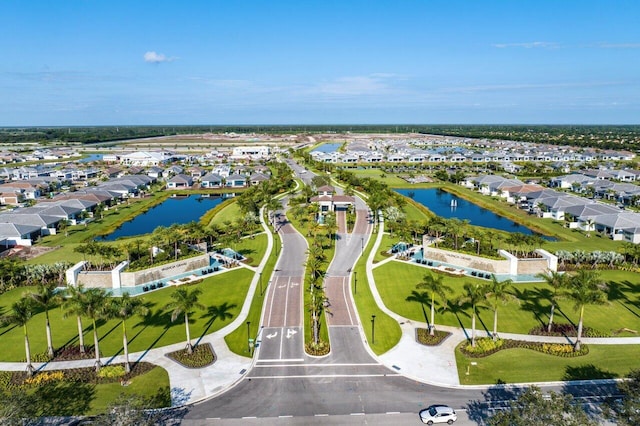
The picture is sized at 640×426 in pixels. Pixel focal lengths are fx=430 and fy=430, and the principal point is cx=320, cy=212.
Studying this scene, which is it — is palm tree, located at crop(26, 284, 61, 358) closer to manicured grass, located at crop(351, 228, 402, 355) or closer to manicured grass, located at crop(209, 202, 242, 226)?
manicured grass, located at crop(351, 228, 402, 355)

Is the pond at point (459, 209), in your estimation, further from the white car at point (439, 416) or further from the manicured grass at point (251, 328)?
the white car at point (439, 416)

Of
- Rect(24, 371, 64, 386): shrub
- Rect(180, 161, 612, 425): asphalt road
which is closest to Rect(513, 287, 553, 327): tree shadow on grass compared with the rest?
Rect(180, 161, 612, 425): asphalt road

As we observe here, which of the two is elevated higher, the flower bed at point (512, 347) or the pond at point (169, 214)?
the pond at point (169, 214)

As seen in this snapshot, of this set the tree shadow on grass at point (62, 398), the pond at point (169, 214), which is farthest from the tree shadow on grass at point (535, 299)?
the pond at point (169, 214)

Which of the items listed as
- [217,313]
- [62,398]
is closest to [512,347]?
[217,313]

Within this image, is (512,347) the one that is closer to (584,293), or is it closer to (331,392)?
(584,293)
